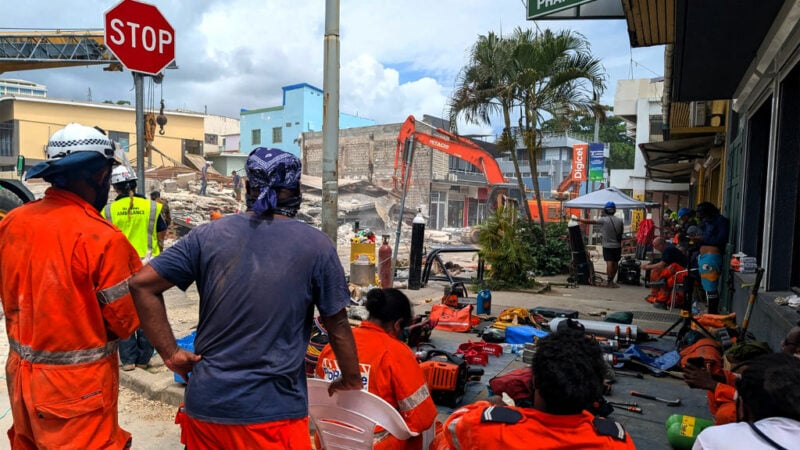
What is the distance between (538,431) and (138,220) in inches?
181

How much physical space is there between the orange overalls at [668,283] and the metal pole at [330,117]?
6.32 m

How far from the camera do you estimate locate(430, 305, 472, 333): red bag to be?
6820 mm

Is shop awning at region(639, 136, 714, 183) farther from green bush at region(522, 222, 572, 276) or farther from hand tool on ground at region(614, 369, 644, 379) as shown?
hand tool on ground at region(614, 369, 644, 379)

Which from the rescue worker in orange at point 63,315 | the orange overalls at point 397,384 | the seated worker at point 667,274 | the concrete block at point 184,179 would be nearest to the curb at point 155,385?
the rescue worker in orange at point 63,315

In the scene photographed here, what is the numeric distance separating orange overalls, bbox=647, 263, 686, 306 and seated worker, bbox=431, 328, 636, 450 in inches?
298

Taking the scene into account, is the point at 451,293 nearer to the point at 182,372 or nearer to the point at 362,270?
the point at 362,270

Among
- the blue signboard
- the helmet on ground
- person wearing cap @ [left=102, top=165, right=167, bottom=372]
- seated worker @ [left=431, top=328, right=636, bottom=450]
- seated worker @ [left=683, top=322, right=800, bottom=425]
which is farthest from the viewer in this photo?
the blue signboard

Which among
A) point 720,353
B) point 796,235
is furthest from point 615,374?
point 796,235

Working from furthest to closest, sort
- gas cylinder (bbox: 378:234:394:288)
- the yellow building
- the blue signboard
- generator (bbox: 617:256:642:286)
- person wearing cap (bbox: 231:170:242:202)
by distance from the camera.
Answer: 1. the yellow building
2. person wearing cap (bbox: 231:170:242:202)
3. the blue signboard
4. generator (bbox: 617:256:642:286)
5. gas cylinder (bbox: 378:234:394:288)

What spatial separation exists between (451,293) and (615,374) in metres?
2.99

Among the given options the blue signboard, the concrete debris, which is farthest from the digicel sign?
the concrete debris

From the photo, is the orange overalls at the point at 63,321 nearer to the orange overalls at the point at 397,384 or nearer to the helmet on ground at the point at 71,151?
the helmet on ground at the point at 71,151

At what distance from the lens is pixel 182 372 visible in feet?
6.29

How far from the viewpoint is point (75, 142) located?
2215mm
